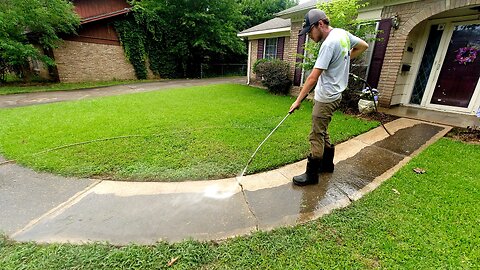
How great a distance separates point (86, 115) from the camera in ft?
18.4

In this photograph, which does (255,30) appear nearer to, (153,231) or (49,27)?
(49,27)

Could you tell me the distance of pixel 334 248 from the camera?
1.69m

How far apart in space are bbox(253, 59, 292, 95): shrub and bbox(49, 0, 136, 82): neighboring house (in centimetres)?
987

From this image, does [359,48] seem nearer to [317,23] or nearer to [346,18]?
[317,23]

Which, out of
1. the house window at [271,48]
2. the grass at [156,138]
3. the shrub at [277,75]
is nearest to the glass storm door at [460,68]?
the grass at [156,138]

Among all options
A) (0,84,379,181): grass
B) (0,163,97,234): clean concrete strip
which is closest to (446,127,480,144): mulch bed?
(0,84,379,181): grass

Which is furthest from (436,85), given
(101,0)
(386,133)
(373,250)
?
(101,0)

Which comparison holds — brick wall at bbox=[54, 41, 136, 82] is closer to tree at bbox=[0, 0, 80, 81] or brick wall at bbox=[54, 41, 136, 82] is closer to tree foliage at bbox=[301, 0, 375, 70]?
tree at bbox=[0, 0, 80, 81]

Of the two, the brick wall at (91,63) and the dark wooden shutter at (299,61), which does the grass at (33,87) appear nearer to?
the brick wall at (91,63)

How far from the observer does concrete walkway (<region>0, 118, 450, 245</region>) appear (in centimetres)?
189

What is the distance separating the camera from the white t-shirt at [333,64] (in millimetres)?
2064

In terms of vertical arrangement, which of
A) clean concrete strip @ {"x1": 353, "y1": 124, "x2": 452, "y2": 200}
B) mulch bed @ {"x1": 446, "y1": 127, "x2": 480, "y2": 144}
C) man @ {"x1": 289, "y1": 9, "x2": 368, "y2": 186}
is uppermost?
man @ {"x1": 289, "y1": 9, "x2": 368, "y2": 186}

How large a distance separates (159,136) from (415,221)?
3.78 metres

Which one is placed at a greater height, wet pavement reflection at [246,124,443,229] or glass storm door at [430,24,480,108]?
glass storm door at [430,24,480,108]
